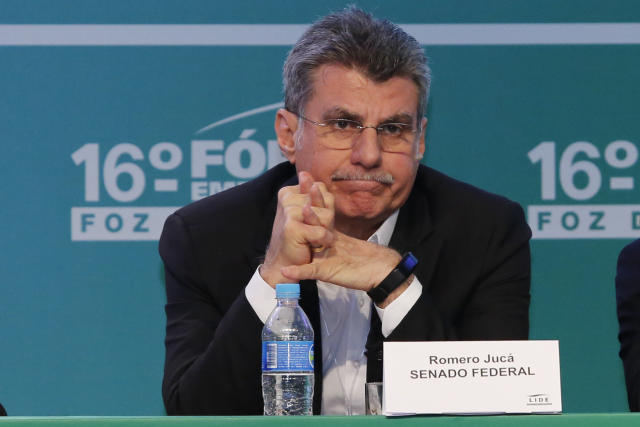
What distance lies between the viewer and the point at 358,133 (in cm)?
221

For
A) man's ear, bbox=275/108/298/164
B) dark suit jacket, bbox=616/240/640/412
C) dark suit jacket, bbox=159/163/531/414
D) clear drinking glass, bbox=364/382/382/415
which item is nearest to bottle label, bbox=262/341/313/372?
clear drinking glass, bbox=364/382/382/415

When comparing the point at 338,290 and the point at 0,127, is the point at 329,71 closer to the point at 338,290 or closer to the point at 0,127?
the point at 338,290

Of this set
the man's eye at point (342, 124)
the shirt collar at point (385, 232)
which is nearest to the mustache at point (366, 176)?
the man's eye at point (342, 124)

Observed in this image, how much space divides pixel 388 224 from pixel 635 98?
99cm

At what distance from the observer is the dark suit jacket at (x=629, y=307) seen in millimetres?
2402

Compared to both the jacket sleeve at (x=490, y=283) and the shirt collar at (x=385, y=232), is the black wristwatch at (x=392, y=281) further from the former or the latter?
the shirt collar at (x=385, y=232)

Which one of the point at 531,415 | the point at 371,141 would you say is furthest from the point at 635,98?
the point at 531,415

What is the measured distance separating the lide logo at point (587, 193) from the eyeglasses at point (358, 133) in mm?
798

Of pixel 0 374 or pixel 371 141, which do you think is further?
pixel 0 374

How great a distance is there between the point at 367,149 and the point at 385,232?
302 millimetres

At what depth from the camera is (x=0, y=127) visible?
2.88m

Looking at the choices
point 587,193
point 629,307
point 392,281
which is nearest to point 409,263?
point 392,281

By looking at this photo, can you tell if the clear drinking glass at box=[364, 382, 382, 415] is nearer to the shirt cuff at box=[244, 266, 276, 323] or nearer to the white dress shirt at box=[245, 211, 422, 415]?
the shirt cuff at box=[244, 266, 276, 323]

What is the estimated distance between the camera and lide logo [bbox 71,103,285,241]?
2.87 m
